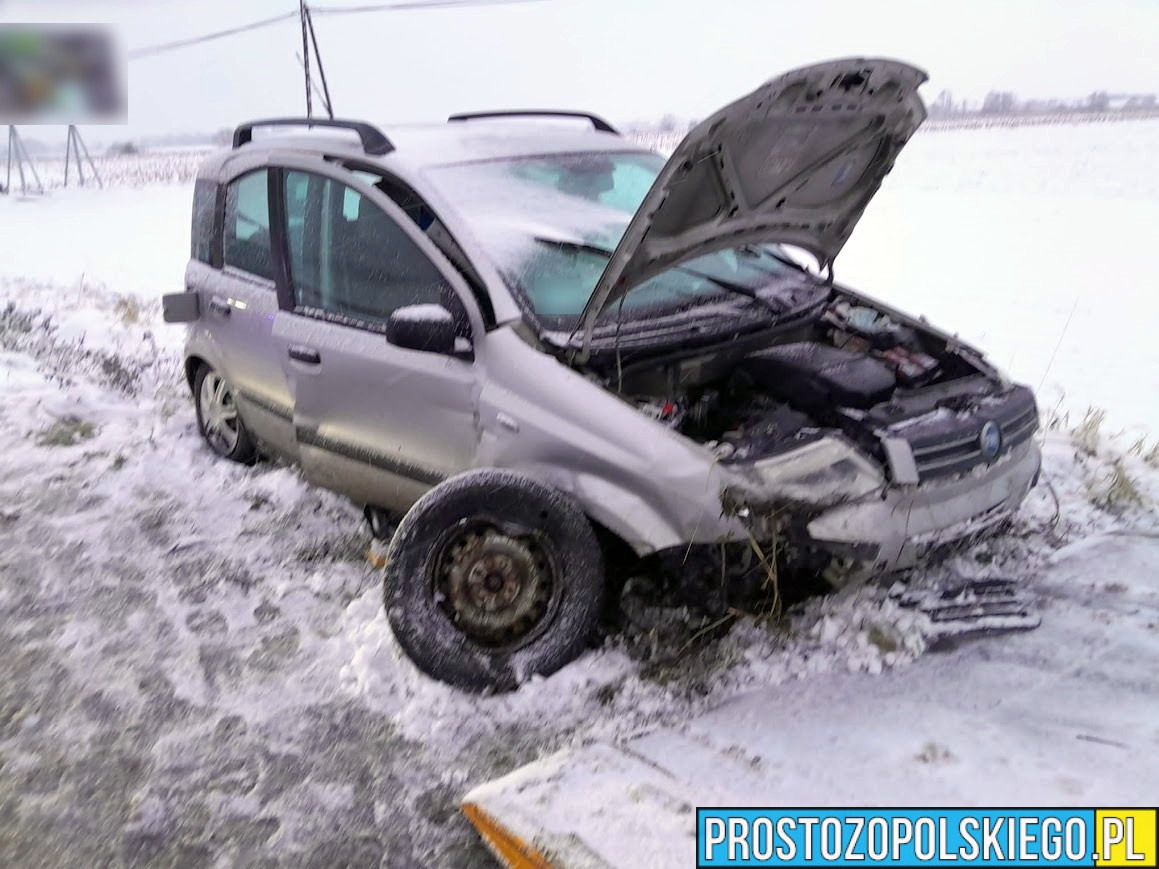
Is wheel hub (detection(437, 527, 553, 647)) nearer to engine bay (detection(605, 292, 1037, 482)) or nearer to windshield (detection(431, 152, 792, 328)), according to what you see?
engine bay (detection(605, 292, 1037, 482))

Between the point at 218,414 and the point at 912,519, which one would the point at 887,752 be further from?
the point at 218,414

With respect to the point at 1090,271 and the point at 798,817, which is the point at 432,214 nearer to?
the point at 798,817

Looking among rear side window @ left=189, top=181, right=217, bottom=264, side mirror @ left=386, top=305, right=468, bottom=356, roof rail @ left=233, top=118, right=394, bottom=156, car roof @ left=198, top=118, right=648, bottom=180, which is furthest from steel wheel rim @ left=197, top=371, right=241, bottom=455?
side mirror @ left=386, top=305, right=468, bottom=356

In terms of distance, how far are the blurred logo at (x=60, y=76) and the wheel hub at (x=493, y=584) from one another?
7632 mm

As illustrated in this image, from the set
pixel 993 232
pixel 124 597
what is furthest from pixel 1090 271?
pixel 124 597

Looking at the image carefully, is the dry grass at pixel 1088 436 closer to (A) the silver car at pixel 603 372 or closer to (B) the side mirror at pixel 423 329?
(A) the silver car at pixel 603 372

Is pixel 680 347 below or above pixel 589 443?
above

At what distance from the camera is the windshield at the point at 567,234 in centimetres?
337

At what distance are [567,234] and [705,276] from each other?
0.61 meters

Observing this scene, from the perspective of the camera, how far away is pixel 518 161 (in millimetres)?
3889

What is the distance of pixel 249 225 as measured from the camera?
4395 millimetres

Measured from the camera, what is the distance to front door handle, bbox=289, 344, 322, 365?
3811mm

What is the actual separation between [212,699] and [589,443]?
62.3 inches

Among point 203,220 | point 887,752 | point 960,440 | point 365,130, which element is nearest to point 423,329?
point 365,130
